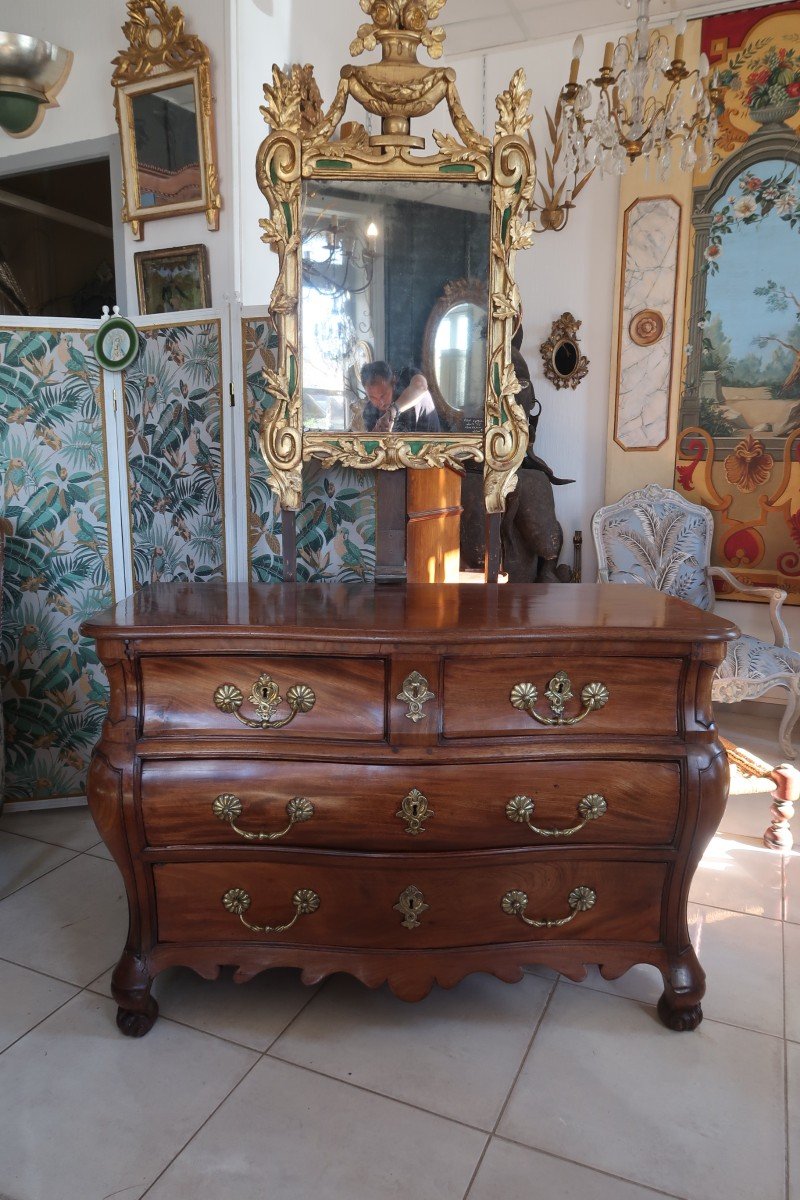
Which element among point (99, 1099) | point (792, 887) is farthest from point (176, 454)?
point (792, 887)

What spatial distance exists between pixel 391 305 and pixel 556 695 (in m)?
1.13

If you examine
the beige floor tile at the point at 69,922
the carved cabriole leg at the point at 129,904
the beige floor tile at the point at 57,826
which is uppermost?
the carved cabriole leg at the point at 129,904

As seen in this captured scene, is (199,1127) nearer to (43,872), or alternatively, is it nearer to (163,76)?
(43,872)

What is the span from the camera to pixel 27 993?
6.52 feet

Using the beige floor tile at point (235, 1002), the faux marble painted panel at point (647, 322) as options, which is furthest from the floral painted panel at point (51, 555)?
the faux marble painted panel at point (647, 322)

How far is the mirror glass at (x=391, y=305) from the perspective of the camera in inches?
82.9

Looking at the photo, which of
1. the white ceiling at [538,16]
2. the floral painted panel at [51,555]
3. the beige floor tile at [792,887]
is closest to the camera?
the beige floor tile at [792,887]

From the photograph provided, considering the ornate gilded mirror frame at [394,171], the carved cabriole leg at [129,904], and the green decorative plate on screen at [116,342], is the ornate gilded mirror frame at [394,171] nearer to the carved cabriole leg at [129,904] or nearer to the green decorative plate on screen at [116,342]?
the green decorative plate on screen at [116,342]

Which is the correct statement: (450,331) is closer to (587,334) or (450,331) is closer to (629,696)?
(629,696)

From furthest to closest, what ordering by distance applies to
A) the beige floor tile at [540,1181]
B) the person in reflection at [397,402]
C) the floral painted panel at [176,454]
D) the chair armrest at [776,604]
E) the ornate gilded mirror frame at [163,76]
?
the chair armrest at [776,604] < the ornate gilded mirror frame at [163,76] < the floral painted panel at [176,454] < the person in reflection at [397,402] < the beige floor tile at [540,1181]

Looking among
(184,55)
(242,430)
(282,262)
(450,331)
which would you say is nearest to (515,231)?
(450,331)

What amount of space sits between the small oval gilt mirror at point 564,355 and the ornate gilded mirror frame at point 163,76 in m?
2.01

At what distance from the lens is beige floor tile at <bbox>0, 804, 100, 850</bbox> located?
2748 mm

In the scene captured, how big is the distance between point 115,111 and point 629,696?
3.29m
